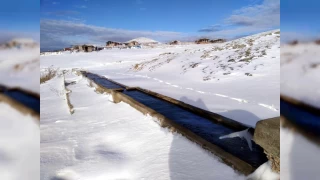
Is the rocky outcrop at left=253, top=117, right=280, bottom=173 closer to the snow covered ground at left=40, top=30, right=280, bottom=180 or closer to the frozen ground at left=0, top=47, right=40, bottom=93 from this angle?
the snow covered ground at left=40, top=30, right=280, bottom=180

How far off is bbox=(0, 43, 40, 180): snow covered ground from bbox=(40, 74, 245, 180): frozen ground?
1798mm

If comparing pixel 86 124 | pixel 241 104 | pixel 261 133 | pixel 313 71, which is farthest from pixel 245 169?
pixel 241 104

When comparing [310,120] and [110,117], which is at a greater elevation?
[310,120]

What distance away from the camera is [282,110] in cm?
117

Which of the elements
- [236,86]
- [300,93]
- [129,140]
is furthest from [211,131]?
[236,86]

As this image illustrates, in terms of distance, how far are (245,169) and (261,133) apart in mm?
589

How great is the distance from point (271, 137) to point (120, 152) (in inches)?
83.2

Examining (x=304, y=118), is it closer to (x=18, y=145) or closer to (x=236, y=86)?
(x=18, y=145)

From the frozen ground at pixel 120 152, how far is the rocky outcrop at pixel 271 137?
0.51 metres

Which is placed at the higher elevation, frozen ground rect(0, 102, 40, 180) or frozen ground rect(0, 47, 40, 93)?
frozen ground rect(0, 47, 40, 93)

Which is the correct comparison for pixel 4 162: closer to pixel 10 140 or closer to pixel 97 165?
pixel 10 140

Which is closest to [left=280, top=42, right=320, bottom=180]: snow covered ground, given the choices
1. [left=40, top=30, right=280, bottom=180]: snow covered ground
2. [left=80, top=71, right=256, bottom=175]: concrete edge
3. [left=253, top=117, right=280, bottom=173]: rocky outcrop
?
[left=253, top=117, right=280, bottom=173]: rocky outcrop

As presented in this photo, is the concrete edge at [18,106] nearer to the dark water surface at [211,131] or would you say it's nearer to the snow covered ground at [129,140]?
the snow covered ground at [129,140]

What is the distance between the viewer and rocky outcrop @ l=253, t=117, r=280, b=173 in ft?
6.72
